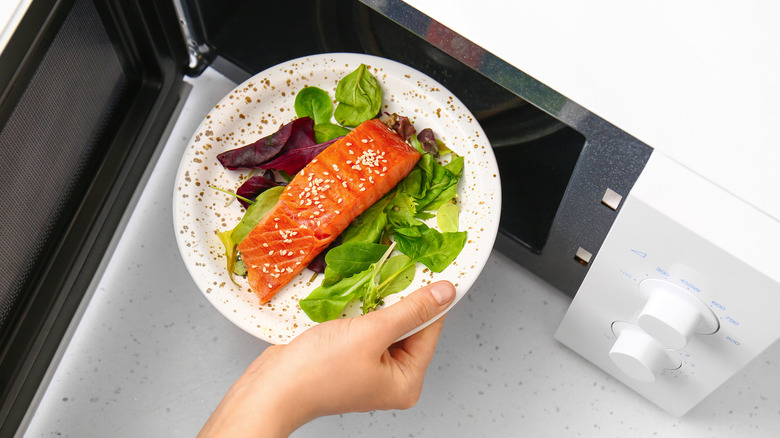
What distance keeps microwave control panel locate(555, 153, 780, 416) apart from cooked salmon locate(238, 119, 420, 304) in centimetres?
20

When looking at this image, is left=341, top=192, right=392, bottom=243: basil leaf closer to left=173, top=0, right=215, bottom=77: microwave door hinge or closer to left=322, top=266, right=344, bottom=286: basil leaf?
left=322, top=266, right=344, bottom=286: basil leaf

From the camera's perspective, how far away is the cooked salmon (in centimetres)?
63

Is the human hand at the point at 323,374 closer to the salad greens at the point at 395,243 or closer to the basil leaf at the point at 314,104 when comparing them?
the salad greens at the point at 395,243

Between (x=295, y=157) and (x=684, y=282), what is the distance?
13.8 inches

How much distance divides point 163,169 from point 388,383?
0.44m

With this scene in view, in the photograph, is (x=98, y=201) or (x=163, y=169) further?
(x=163, y=169)

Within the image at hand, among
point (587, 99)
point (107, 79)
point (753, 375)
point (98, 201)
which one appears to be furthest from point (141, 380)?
point (753, 375)

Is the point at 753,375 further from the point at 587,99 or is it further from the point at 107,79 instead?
the point at 107,79

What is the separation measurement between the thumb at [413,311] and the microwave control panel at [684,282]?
0.38ft

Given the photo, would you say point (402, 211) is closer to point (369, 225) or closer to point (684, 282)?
point (369, 225)

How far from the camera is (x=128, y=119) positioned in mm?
718

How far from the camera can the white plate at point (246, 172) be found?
0.63 m

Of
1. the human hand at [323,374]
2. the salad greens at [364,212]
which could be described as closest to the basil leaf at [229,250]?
the salad greens at [364,212]

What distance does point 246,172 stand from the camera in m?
0.69
